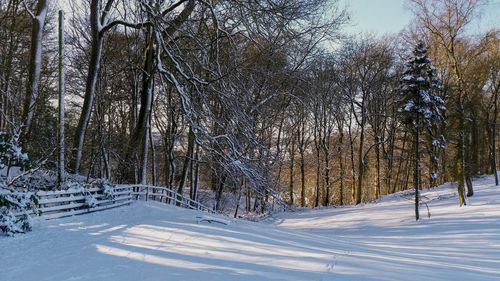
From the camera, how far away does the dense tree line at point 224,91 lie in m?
15.0

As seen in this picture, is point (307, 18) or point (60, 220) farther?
point (307, 18)

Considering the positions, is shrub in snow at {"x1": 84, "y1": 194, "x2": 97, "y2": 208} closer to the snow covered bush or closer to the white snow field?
the white snow field

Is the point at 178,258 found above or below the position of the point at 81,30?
below

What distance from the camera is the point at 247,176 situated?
14508 millimetres

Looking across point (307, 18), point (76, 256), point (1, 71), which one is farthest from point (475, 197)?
point (1, 71)

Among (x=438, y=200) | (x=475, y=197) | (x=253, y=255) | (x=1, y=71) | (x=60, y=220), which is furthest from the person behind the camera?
(x=438, y=200)

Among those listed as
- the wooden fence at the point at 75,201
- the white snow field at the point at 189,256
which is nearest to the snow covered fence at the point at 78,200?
the wooden fence at the point at 75,201

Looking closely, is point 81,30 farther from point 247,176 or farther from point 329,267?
point 329,267

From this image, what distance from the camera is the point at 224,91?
49.7 ft

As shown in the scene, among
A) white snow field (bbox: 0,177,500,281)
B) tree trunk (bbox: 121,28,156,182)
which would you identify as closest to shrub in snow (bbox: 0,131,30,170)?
white snow field (bbox: 0,177,500,281)

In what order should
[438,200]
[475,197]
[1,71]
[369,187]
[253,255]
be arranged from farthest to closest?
[369,187]
[438,200]
[475,197]
[1,71]
[253,255]

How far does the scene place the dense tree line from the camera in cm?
1498

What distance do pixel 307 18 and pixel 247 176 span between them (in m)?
5.73

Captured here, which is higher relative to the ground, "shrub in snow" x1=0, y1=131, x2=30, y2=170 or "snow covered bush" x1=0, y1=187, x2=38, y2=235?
"shrub in snow" x1=0, y1=131, x2=30, y2=170
